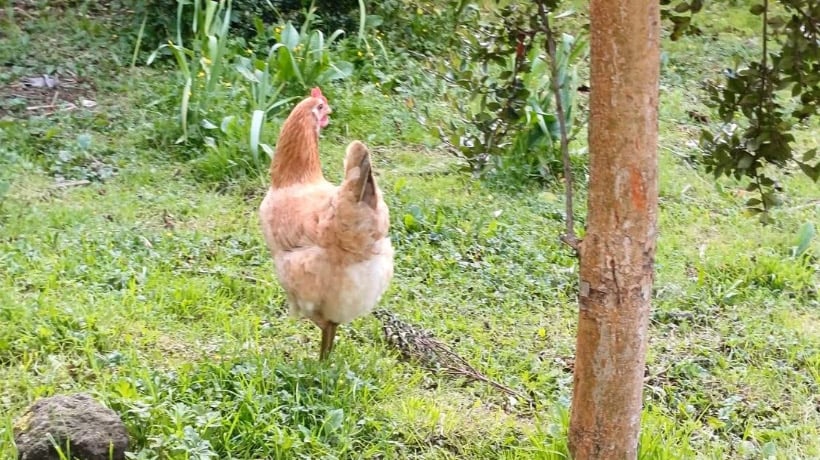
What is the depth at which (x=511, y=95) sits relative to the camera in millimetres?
3635

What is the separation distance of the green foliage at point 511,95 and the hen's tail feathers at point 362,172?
51 centimetres

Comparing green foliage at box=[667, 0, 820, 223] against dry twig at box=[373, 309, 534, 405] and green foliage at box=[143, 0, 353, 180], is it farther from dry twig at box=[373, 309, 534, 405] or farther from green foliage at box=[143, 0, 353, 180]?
green foliage at box=[143, 0, 353, 180]

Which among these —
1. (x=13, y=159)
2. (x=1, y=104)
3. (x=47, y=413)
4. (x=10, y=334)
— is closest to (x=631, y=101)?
(x=47, y=413)

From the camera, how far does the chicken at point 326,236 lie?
11.2 ft

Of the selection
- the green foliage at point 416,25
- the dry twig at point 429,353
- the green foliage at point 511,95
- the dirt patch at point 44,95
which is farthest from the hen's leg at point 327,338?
the green foliage at point 416,25

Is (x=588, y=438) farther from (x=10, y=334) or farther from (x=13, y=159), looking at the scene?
(x=13, y=159)

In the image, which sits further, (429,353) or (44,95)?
(44,95)

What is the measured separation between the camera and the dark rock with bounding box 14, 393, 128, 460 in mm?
2910

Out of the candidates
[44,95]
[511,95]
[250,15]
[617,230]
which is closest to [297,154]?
[511,95]

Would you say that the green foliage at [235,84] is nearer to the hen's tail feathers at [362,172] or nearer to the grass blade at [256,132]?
the grass blade at [256,132]

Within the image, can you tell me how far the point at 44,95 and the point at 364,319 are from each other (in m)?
3.70

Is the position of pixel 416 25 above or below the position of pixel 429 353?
above

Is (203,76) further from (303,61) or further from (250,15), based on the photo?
(250,15)

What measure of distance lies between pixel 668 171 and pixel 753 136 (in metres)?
3.20
